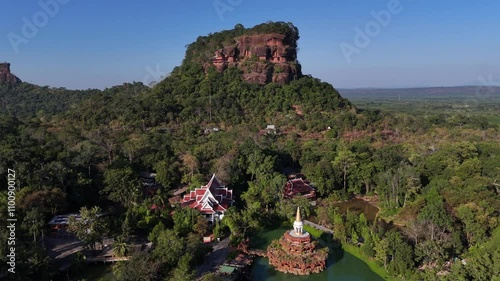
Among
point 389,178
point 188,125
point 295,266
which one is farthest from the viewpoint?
point 188,125

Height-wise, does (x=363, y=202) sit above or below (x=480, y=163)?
below

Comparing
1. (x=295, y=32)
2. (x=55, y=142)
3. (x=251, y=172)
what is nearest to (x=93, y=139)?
(x=55, y=142)

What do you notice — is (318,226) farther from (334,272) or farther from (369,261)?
(334,272)

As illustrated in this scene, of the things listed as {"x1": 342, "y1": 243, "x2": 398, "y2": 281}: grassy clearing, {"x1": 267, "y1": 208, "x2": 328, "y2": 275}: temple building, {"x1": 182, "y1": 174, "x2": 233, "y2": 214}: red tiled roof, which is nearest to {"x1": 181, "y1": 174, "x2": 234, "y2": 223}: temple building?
{"x1": 182, "y1": 174, "x2": 233, "y2": 214}: red tiled roof

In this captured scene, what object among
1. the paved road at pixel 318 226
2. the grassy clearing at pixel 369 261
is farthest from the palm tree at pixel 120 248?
the grassy clearing at pixel 369 261

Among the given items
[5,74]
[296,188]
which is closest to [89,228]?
[296,188]

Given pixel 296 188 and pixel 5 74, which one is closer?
pixel 296 188

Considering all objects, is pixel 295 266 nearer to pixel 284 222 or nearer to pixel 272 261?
pixel 272 261

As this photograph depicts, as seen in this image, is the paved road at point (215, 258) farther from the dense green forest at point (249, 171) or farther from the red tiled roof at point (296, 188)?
the red tiled roof at point (296, 188)
